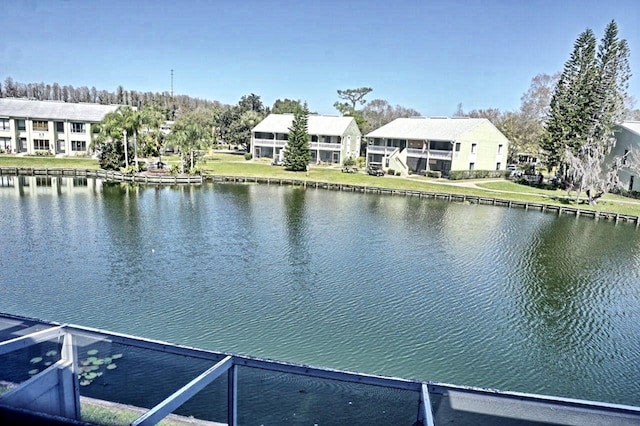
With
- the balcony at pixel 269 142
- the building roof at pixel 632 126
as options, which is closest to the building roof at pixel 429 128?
the balcony at pixel 269 142

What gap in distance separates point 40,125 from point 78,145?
511 cm

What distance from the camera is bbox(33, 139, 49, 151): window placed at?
60688 mm

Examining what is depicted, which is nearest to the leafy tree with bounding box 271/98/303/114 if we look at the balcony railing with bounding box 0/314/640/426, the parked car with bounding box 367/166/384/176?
the parked car with bounding box 367/166/384/176

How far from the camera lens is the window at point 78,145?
204ft

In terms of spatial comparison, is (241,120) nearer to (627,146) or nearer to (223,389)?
(627,146)

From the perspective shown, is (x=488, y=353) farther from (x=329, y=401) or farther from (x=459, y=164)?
(x=459, y=164)

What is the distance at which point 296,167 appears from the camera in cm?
5778

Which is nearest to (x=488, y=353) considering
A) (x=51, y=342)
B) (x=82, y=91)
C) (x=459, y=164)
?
(x=51, y=342)

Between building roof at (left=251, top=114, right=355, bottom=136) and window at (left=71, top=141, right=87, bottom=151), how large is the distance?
23.7 m

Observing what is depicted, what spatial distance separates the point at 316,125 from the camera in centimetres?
6794

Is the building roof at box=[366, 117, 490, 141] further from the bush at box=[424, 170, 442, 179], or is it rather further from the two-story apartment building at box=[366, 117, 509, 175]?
the bush at box=[424, 170, 442, 179]

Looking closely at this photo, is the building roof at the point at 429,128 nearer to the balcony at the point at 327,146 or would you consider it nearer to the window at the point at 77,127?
the balcony at the point at 327,146

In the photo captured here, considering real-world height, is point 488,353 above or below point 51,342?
below

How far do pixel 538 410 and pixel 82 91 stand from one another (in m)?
195
